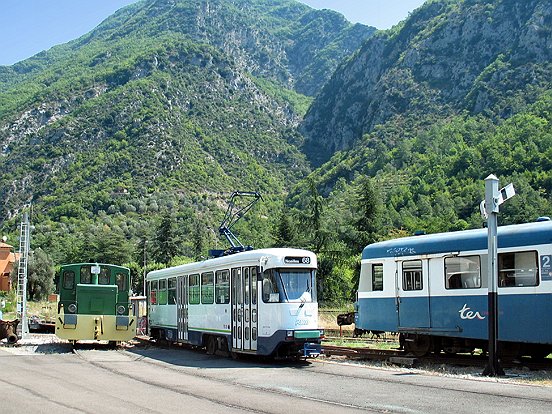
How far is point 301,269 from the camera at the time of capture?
19578mm

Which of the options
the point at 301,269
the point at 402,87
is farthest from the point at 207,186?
the point at 301,269

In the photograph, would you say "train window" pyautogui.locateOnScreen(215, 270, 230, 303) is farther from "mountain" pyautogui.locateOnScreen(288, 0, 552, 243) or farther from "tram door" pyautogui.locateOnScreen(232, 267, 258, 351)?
"mountain" pyautogui.locateOnScreen(288, 0, 552, 243)

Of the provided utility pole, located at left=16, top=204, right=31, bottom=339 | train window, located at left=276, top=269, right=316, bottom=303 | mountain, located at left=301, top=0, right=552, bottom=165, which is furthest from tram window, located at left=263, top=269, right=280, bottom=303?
mountain, located at left=301, top=0, right=552, bottom=165

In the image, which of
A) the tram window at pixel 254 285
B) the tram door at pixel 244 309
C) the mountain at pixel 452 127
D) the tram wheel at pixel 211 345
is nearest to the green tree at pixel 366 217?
the mountain at pixel 452 127

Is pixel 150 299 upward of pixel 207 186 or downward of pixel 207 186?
downward

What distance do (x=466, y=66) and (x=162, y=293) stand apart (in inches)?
5967

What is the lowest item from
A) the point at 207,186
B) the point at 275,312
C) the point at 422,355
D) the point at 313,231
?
the point at 422,355

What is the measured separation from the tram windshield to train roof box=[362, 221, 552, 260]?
313cm

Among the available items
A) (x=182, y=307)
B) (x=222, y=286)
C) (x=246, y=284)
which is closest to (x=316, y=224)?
(x=182, y=307)

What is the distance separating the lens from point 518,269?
56.0 ft

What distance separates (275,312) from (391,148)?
147 metres

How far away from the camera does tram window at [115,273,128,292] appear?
2732cm

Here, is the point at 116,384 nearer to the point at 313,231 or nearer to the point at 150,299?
the point at 150,299

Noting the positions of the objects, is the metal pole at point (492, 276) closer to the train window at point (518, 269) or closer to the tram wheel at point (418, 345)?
the train window at point (518, 269)
